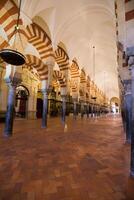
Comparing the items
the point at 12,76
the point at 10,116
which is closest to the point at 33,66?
the point at 12,76

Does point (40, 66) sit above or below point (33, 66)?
below

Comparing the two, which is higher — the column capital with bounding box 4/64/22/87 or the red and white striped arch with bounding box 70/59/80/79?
the red and white striped arch with bounding box 70/59/80/79

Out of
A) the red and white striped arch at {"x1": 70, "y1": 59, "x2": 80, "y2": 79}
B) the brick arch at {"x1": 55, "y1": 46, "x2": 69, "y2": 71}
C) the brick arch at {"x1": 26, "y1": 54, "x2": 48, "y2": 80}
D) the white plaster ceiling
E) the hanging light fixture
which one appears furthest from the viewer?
the red and white striped arch at {"x1": 70, "y1": 59, "x2": 80, "y2": 79}

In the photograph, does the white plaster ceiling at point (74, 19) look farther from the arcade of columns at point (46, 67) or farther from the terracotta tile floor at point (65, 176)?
the terracotta tile floor at point (65, 176)

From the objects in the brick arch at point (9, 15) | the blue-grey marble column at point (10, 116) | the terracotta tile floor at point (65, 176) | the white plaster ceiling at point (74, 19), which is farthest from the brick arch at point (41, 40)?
the terracotta tile floor at point (65, 176)

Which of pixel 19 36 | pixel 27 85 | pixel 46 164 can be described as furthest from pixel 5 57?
pixel 27 85

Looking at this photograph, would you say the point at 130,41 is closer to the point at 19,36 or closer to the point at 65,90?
the point at 19,36

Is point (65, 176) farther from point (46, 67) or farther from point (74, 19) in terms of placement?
point (74, 19)

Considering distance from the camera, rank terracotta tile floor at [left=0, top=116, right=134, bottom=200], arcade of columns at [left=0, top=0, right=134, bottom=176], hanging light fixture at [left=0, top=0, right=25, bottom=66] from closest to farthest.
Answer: terracotta tile floor at [left=0, top=116, right=134, bottom=200], arcade of columns at [left=0, top=0, right=134, bottom=176], hanging light fixture at [left=0, top=0, right=25, bottom=66]

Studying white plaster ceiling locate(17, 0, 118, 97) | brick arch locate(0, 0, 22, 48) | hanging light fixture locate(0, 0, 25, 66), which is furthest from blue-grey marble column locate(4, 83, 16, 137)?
white plaster ceiling locate(17, 0, 118, 97)

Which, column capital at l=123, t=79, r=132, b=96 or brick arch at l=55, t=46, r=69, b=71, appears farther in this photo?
brick arch at l=55, t=46, r=69, b=71

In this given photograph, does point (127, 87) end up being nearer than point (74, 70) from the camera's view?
Yes

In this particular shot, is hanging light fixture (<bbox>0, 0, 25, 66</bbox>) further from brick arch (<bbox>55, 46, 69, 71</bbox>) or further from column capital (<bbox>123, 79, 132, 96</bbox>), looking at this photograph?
brick arch (<bbox>55, 46, 69, 71</bbox>)

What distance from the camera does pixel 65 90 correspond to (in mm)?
10430
